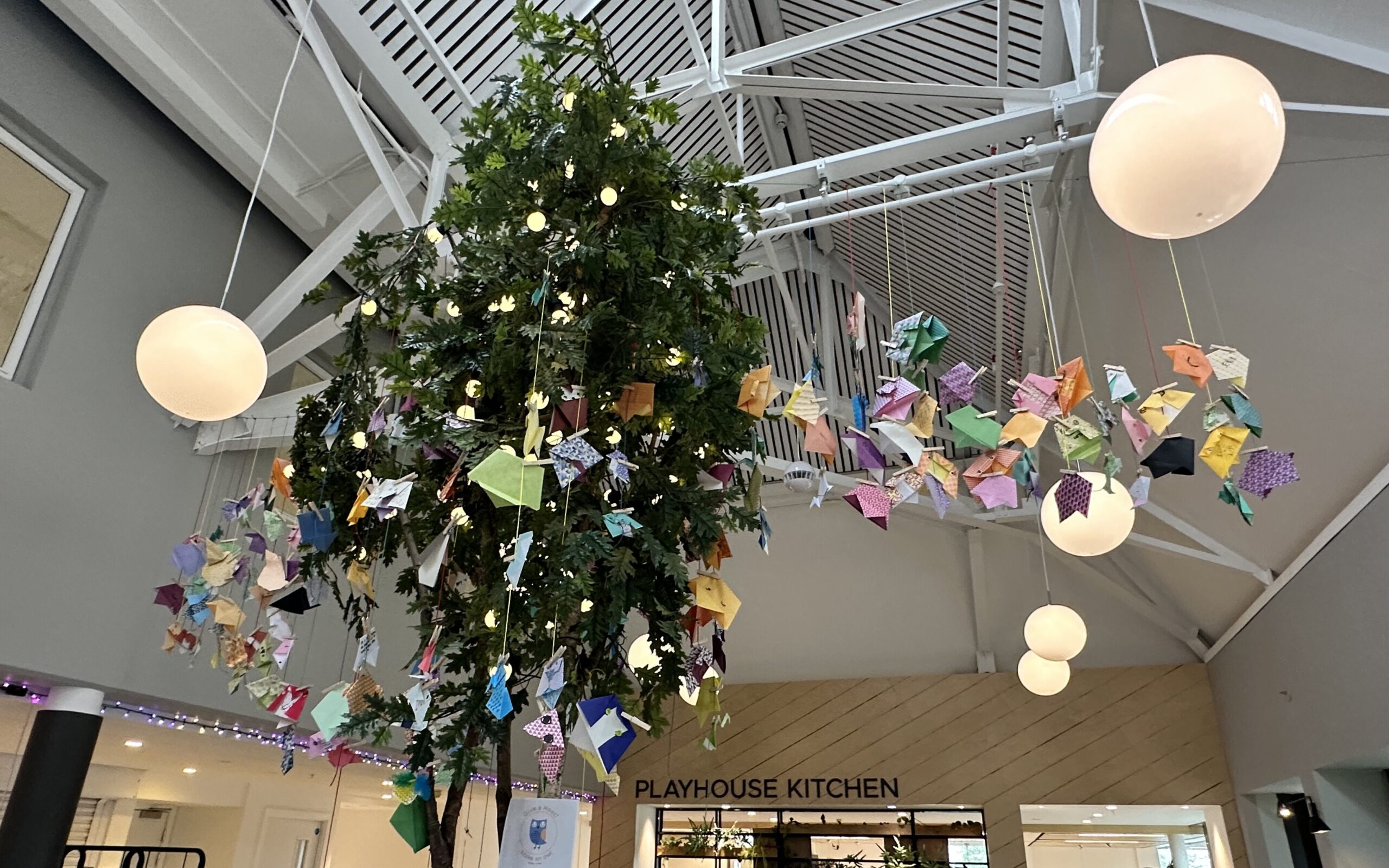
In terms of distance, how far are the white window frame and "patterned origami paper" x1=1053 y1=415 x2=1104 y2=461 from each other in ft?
17.6

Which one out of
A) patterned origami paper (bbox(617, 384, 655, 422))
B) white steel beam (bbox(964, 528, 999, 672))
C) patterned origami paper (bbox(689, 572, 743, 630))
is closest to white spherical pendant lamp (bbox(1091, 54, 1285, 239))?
patterned origami paper (bbox(617, 384, 655, 422))

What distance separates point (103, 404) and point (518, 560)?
496 cm

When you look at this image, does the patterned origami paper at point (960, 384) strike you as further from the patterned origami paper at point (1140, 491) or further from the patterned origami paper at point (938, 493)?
the patterned origami paper at point (1140, 491)

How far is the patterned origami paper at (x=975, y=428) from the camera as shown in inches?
84.7

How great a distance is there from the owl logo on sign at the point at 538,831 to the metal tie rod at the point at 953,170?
3.32 metres

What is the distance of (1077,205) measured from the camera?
5484 millimetres

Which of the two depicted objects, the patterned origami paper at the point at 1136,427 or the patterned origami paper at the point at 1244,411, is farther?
the patterned origami paper at the point at 1136,427

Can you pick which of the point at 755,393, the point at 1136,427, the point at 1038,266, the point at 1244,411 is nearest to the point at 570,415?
the point at 755,393

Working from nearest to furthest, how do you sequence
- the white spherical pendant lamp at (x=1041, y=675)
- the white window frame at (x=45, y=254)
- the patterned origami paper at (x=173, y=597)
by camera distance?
the patterned origami paper at (x=173, y=597) → the white window frame at (x=45, y=254) → the white spherical pendant lamp at (x=1041, y=675)

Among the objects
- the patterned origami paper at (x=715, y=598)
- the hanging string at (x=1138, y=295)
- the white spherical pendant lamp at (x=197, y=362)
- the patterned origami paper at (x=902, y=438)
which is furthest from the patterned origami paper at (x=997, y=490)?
the hanging string at (x=1138, y=295)

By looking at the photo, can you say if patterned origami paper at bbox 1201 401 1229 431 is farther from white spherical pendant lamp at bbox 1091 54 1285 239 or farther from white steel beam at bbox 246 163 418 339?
white steel beam at bbox 246 163 418 339

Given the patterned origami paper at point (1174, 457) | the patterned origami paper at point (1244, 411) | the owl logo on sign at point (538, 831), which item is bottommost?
the owl logo on sign at point (538, 831)

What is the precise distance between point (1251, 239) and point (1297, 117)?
2.82ft

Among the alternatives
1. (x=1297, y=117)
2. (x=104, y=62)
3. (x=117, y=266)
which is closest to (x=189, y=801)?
(x=117, y=266)
